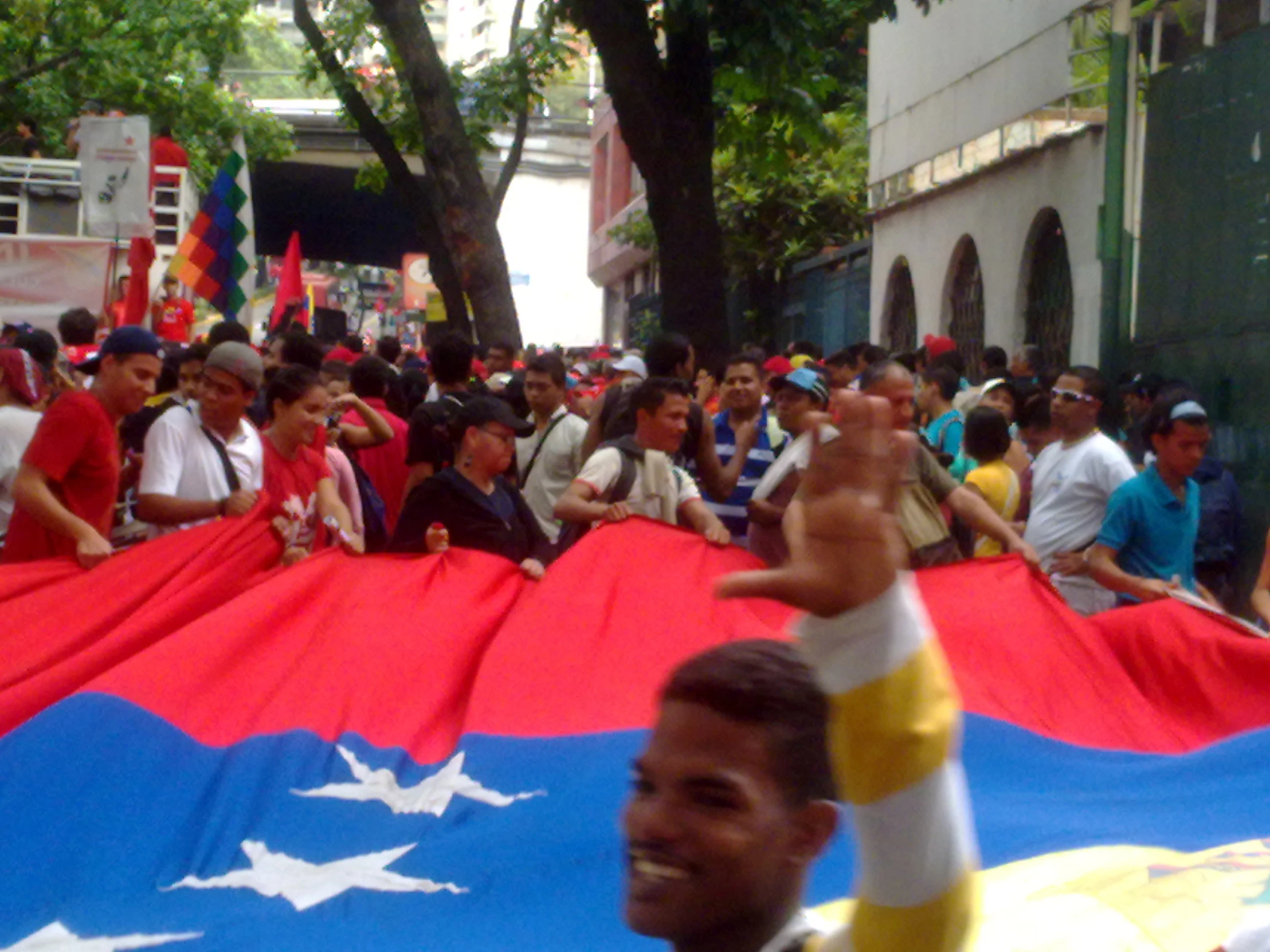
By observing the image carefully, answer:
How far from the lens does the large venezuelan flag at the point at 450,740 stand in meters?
4.93

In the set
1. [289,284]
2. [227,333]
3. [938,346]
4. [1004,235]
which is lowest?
[227,333]

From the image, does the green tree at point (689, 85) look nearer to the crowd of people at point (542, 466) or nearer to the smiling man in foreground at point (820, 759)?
the crowd of people at point (542, 466)

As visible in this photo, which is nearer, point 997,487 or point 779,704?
point 779,704

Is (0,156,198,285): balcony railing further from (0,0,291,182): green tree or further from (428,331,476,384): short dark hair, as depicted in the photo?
(428,331,476,384): short dark hair

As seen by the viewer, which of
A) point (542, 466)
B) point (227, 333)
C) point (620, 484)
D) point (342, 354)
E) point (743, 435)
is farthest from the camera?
point (342, 354)

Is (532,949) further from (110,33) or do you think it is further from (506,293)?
(110,33)

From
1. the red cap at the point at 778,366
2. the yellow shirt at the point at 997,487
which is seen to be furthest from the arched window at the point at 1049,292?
the yellow shirt at the point at 997,487

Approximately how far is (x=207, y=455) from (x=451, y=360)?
3115mm

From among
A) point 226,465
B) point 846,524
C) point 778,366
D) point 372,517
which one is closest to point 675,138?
point 778,366

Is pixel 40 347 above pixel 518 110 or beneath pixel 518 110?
beneath

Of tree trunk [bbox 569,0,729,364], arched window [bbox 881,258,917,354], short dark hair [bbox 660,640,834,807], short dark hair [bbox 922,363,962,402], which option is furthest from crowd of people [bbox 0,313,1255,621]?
arched window [bbox 881,258,917,354]

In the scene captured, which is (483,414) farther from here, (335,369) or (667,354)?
(335,369)

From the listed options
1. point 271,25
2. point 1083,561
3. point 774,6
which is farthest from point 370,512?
point 271,25

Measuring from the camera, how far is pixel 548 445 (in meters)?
9.28
